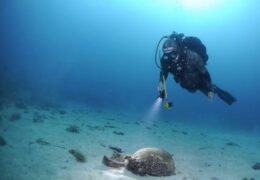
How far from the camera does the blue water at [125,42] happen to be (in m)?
78.9

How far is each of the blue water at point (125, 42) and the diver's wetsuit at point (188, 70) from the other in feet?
179

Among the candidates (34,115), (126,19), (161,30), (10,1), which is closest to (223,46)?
(161,30)

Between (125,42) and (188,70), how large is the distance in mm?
120365

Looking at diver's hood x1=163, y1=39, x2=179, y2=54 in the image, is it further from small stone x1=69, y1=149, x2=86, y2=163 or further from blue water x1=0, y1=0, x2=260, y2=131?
blue water x1=0, y1=0, x2=260, y2=131

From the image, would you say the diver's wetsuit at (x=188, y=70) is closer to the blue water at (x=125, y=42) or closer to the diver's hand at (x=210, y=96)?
the diver's hand at (x=210, y=96)

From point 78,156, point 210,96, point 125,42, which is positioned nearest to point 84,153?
point 78,156

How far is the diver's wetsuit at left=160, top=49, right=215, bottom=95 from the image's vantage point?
978 centimetres

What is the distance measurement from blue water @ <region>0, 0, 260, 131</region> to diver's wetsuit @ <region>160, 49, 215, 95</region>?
179ft

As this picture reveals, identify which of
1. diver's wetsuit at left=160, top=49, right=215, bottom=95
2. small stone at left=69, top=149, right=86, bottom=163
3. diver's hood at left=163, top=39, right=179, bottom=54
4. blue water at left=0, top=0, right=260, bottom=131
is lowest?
small stone at left=69, top=149, right=86, bottom=163

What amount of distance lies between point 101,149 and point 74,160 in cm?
227

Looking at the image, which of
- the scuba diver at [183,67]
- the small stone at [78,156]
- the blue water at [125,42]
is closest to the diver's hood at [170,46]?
the scuba diver at [183,67]

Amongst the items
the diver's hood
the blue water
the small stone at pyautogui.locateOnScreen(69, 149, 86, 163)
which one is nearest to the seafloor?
the small stone at pyautogui.locateOnScreen(69, 149, 86, 163)

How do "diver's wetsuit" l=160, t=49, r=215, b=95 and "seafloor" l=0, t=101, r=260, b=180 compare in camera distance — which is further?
"diver's wetsuit" l=160, t=49, r=215, b=95

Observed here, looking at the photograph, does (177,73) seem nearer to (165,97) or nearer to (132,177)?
(165,97)
